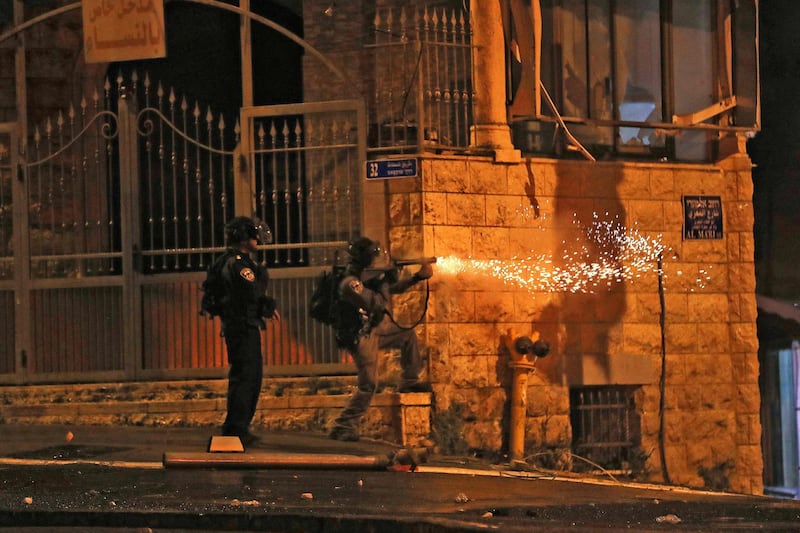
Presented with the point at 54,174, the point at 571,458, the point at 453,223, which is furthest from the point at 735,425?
the point at 54,174

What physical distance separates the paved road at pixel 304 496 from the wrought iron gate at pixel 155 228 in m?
1.22

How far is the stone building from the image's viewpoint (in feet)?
43.8

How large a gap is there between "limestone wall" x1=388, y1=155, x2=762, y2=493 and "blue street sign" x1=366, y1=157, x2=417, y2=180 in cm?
11

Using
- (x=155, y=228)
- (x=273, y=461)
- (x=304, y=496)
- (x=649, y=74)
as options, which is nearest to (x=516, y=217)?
(x=649, y=74)

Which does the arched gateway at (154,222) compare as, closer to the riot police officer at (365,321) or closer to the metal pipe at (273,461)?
the riot police officer at (365,321)

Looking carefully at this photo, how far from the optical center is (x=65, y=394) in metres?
13.7

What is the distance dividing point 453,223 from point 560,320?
5.24 feet

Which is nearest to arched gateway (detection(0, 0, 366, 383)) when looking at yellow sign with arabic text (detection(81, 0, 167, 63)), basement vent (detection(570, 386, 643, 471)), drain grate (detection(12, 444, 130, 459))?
yellow sign with arabic text (detection(81, 0, 167, 63))

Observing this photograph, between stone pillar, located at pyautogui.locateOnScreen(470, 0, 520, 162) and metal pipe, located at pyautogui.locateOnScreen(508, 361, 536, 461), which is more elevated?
stone pillar, located at pyautogui.locateOnScreen(470, 0, 520, 162)

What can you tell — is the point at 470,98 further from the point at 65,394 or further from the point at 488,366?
the point at 65,394

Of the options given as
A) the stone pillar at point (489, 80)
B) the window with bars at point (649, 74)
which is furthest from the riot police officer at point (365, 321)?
the window with bars at point (649, 74)

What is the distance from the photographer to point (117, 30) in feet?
46.5

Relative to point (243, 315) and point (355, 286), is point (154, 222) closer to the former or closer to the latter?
point (355, 286)

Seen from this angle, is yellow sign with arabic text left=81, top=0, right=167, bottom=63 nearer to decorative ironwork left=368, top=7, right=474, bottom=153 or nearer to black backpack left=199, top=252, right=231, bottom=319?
decorative ironwork left=368, top=7, right=474, bottom=153
